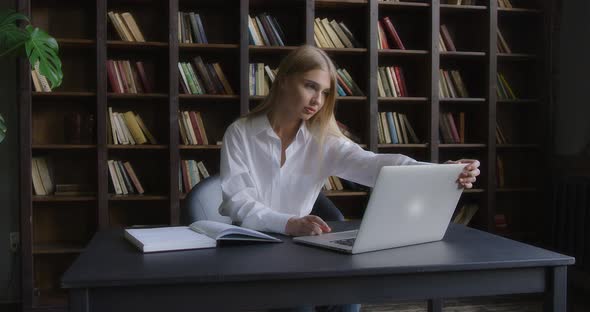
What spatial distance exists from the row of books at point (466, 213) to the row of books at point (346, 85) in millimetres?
1131

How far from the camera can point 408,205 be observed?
1438mm

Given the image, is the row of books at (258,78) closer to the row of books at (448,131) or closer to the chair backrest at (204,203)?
the row of books at (448,131)

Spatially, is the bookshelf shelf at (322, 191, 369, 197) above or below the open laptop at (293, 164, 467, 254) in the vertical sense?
below

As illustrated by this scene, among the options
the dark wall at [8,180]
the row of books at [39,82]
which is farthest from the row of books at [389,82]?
the dark wall at [8,180]

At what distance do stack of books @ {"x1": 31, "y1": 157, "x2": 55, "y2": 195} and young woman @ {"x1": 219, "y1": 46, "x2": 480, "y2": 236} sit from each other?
193cm

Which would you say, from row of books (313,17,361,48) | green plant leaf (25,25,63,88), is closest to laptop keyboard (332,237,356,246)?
green plant leaf (25,25,63,88)

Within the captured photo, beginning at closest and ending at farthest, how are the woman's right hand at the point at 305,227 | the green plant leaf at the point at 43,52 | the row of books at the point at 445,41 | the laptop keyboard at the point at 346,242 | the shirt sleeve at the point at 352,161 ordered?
the laptop keyboard at the point at 346,242, the woman's right hand at the point at 305,227, the shirt sleeve at the point at 352,161, the green plant leaf at the point at 43,52, the row of books at the point at 445,41

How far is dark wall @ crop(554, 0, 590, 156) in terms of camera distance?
381 cm

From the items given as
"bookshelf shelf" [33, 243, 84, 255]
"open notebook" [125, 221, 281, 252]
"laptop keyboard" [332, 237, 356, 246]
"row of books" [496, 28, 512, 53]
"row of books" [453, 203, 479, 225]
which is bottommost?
"bookshelf shelf" [33, 243, 84, 255]

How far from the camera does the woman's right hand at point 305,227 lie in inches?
64.7

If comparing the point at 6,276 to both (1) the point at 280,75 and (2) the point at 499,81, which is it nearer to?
(1) the point at 280,75

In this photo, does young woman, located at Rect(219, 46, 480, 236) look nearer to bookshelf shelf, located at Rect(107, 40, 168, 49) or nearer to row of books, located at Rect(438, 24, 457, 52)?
bookshelf shelf, located at Rect(107, 40, 168, 49)

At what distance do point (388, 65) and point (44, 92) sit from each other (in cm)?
229

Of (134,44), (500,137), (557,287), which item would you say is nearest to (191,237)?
(557,287)
